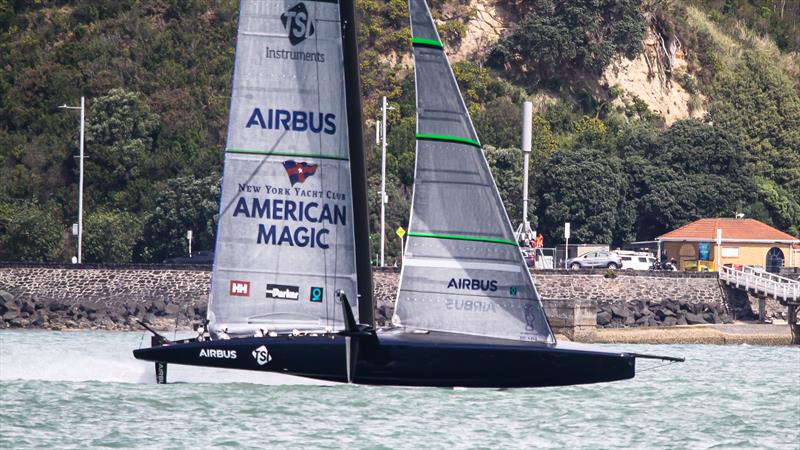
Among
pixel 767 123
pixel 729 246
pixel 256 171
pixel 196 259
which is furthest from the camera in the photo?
pixel 767 123

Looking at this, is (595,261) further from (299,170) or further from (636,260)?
(299,170)

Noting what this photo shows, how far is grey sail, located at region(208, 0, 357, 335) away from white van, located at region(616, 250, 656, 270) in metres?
44.6

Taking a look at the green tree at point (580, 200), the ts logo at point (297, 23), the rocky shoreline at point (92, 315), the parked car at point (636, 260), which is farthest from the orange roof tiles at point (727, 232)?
the ts logo at point (297, 23)

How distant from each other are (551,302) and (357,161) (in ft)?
93.2

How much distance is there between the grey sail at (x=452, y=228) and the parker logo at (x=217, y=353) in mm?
3054

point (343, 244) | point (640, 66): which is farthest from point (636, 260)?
point (343, 244)

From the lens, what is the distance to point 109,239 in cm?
7481

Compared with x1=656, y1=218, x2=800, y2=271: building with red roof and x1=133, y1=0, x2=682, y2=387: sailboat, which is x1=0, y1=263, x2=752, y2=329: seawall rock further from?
x1=133, y1=0, x2=682, y2=387: sailboat

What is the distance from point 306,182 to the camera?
2755 cm

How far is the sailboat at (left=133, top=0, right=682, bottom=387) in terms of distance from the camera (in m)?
26.9

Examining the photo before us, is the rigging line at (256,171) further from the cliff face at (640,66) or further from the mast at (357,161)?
the cliff face at (640,66)

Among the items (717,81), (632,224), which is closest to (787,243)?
(632,224)

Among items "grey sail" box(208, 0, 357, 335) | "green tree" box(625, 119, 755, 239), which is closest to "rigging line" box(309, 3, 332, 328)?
"grey sail" box(208, 0, 357, 335)

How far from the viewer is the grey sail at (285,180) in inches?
1078
